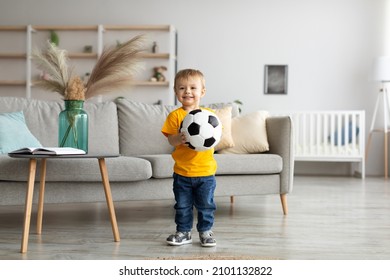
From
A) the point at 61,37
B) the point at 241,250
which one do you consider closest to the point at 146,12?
the point at 61,37

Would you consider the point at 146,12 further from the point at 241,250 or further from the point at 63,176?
the point at 241,250

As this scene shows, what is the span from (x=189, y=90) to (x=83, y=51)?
16.4 ft

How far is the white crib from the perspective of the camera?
654 cm

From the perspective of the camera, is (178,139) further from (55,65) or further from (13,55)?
(13,55)

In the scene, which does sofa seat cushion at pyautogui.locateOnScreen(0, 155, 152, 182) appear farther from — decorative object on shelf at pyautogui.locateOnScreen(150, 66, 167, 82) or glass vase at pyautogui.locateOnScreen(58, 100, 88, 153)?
decorative object on shelf at pyautogui.locateOnScreen(150, 66, 167, 82)

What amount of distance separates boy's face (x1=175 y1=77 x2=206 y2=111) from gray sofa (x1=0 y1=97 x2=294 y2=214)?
656 millimetres

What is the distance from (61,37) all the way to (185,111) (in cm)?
510

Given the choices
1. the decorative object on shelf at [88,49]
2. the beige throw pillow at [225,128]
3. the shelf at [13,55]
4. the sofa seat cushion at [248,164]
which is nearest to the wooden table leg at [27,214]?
the sofa seat cushion at [248,164]

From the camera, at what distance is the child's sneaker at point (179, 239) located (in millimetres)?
2533

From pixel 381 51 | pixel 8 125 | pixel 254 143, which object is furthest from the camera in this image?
pixel 381 51

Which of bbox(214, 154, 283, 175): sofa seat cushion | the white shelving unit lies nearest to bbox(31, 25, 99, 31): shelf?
the white shelving unit

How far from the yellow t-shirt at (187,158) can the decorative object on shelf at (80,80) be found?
1.53 ft

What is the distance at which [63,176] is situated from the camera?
2871 mm

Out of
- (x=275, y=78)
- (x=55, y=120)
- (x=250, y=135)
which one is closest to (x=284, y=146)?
(x=250, y=135)
